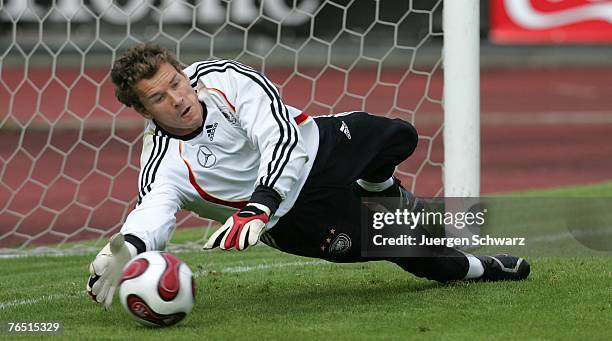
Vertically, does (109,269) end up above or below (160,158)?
below

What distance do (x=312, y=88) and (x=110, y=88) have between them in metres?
3.78

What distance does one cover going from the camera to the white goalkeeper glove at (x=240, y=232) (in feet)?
15.3

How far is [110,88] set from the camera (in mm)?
19703

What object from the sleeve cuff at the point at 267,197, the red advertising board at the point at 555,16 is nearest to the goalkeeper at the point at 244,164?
the sleeve cuff at the point at 267,197

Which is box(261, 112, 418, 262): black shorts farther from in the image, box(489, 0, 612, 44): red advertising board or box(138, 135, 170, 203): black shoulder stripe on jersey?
box(489, 0, 612, 44): red advertising board

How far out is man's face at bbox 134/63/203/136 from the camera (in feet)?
16.4

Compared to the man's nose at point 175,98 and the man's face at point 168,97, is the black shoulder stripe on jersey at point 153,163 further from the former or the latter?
the man's nose at point 175,98

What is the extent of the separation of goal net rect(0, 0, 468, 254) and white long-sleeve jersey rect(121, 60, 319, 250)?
3075mm

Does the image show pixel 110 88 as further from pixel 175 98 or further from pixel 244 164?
pixel 175 98

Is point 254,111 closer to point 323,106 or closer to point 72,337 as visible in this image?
point 72,337

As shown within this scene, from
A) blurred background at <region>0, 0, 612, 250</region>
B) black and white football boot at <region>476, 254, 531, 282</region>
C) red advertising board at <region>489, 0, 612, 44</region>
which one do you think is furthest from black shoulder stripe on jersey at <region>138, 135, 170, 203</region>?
red advertising board at <region>489, 0, 612, 44</region>

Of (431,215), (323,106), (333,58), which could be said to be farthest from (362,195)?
(333,58)

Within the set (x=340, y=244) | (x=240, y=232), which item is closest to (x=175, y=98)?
(x=240, y=232)

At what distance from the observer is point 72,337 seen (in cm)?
483
